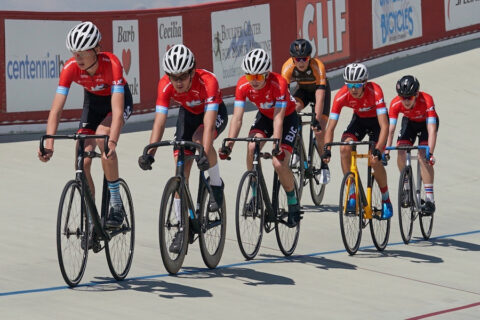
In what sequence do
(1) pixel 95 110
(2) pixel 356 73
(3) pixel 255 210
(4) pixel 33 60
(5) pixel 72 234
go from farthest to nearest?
(4) pixel 33 60 → (2) pixel 356 73 → (3) pixel 255 210 → (1) pixel 95 110 → (5) pixel 72 234

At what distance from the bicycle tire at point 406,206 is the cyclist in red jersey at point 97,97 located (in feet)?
10.1

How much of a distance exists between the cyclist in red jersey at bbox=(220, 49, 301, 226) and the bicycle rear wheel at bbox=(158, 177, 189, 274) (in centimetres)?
107

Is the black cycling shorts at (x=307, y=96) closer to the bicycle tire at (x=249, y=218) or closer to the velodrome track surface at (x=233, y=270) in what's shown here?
the velodrome track surface at (x=233, y=270)

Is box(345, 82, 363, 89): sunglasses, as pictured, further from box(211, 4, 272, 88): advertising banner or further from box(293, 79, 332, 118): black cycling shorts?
box(211, 4, 272, 88): advertising banner

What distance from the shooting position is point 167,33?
50.6 ft

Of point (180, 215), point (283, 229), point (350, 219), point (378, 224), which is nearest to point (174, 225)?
point (180, 215)

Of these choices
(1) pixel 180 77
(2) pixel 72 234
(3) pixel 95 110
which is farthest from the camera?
(3) pixel 95 110

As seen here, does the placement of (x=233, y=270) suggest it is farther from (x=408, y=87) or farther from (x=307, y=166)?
(x=307, y=166)

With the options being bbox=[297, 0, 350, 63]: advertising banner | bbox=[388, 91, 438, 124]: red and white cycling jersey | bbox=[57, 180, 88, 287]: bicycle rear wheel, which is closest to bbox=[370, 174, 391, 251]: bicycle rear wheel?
bbox=[388, 91, 438, 124]: red and white cycling jersey

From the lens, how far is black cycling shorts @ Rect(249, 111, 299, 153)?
9031 mm

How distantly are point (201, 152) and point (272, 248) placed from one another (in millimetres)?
2102

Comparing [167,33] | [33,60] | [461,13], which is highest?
[461,13]

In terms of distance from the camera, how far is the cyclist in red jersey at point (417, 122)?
1005cm

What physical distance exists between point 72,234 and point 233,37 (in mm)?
9872
